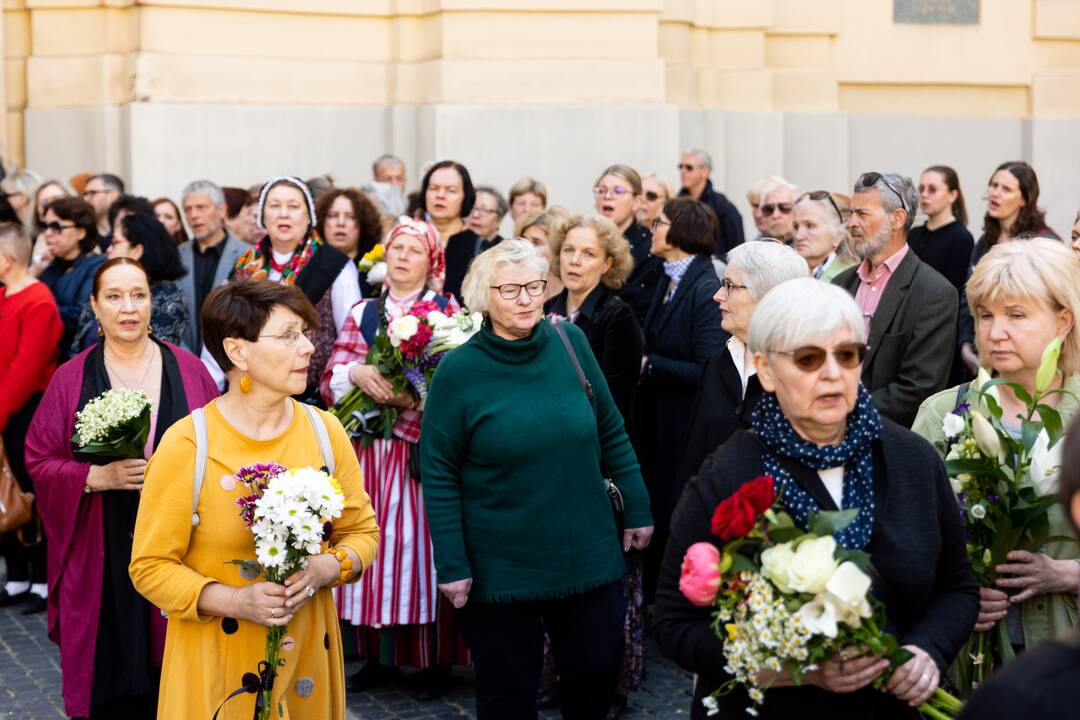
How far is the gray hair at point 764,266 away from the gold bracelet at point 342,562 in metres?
1.65

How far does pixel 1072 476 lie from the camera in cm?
220

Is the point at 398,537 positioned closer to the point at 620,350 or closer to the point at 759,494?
the point at 620,350

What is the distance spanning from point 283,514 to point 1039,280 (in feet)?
7.19

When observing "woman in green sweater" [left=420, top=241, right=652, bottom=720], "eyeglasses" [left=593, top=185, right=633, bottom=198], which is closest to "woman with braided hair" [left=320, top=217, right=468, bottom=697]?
"woman in green sweater" [left=420, top=241, right=652, bottom=720]

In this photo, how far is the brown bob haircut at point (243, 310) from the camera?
4.44 meters

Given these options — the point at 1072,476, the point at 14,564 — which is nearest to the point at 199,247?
the point at 14,564

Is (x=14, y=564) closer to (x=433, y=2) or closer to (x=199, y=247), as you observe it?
(x=199, y=247)

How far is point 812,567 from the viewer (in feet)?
9.89

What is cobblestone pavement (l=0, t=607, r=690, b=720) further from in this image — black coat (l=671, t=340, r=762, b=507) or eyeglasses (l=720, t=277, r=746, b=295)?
eyeglasses (l=720, t=277, r=746, b=295)

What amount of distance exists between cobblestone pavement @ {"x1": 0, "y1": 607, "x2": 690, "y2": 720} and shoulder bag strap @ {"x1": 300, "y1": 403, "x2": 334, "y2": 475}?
7.33 feet

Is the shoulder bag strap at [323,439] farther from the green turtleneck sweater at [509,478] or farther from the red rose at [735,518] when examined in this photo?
the red rose at [735,518]

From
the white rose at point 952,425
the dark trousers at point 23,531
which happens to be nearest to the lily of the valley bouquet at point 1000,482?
the white rose at point 952,425

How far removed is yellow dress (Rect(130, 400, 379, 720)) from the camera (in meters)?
4.20

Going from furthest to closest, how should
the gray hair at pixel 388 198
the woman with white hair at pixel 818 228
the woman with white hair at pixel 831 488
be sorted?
1. the gray hair at pixel 388 198
2. the woman with white hair at pixel 818 228
3. the woman with white hair at pixel 831 488
